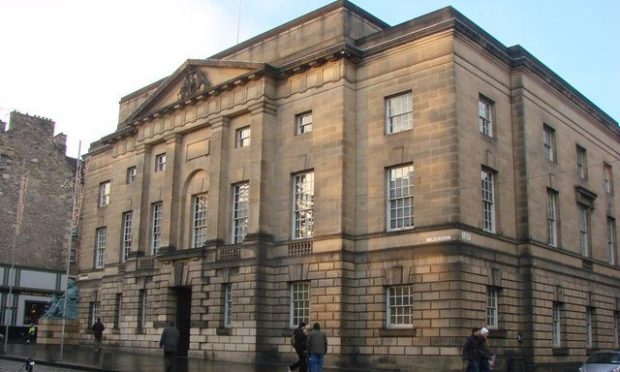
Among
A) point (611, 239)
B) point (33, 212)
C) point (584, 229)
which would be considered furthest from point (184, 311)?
point (33, 212)

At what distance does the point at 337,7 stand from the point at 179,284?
52.7ft

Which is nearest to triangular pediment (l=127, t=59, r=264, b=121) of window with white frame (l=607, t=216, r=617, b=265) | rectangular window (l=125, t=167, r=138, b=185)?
rectangular window (l=125, t=167, r=138, b=185)

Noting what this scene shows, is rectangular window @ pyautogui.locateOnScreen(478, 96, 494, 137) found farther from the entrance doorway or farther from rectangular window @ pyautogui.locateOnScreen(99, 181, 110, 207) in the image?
rectangular window @ pyautogui.locateOnScreen(99, 181, 110, 207)

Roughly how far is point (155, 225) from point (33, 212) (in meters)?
26.0

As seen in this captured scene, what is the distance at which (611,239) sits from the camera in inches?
1535

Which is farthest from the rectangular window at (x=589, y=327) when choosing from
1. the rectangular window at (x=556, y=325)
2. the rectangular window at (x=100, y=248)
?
the rectangular window at (x=100, y=248)

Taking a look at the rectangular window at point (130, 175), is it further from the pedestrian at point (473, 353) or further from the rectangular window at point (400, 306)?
the pedestrian at point (473, 353)

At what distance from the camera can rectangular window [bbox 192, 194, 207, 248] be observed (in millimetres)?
36531

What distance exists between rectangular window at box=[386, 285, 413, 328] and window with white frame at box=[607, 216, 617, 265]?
53.6ft

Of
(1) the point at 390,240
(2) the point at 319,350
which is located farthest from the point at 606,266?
(2) the point at 319,350

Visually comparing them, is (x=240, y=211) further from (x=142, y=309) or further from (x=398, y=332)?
(x=398, y=332)

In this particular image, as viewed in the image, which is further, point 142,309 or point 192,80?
point 142,309

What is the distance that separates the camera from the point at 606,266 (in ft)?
122

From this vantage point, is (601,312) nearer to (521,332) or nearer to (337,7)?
(521,332)
